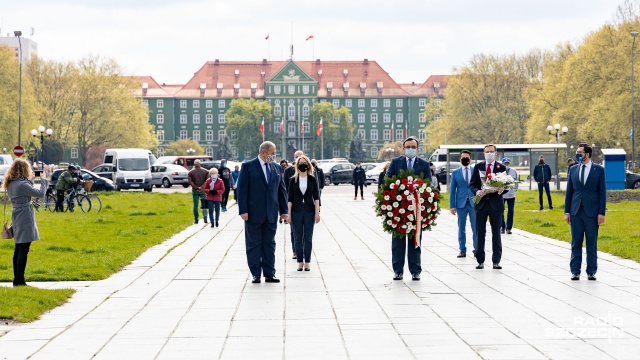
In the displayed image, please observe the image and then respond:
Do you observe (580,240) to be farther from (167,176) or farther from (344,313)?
(167,176)

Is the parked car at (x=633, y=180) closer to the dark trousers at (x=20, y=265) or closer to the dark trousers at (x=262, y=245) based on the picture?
the dark trousers at (x=262, y=245)

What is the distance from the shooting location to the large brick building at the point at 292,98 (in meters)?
164

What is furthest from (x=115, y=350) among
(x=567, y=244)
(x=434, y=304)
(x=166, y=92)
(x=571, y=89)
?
(x=166, y=92)

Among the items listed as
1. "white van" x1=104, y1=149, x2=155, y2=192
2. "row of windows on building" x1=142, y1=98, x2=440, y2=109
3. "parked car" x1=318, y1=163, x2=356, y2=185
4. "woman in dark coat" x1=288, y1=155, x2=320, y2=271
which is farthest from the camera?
"row of windows on building" x1=142, y1=98, x2=440, y2=109

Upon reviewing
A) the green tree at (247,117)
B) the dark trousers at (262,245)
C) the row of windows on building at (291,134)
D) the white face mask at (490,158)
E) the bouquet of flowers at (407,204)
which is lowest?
the dark trousers at (262,245)

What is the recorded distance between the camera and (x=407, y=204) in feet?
43.5

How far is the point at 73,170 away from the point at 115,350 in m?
23.8

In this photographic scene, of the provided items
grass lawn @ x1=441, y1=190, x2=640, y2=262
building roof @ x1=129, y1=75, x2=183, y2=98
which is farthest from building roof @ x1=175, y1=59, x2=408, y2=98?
grass lawn @ x1=441, y1=190, x2=640, y2=262

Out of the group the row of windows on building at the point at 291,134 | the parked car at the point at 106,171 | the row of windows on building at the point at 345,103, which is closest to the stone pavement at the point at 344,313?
the parked car at the point at 106,171

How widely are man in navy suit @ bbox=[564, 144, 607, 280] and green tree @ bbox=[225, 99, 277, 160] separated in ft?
474

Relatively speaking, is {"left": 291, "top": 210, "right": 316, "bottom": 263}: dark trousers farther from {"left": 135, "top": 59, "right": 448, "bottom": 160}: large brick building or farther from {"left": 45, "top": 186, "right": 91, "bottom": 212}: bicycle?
{"left": 135, "top": 59, "right": 448, "bottom": 160}: large brick building

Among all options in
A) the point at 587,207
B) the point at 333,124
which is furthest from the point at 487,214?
the point at 333,124

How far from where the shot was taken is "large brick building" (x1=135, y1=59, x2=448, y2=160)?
164 m

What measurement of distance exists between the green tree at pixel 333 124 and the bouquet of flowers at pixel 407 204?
145 m
